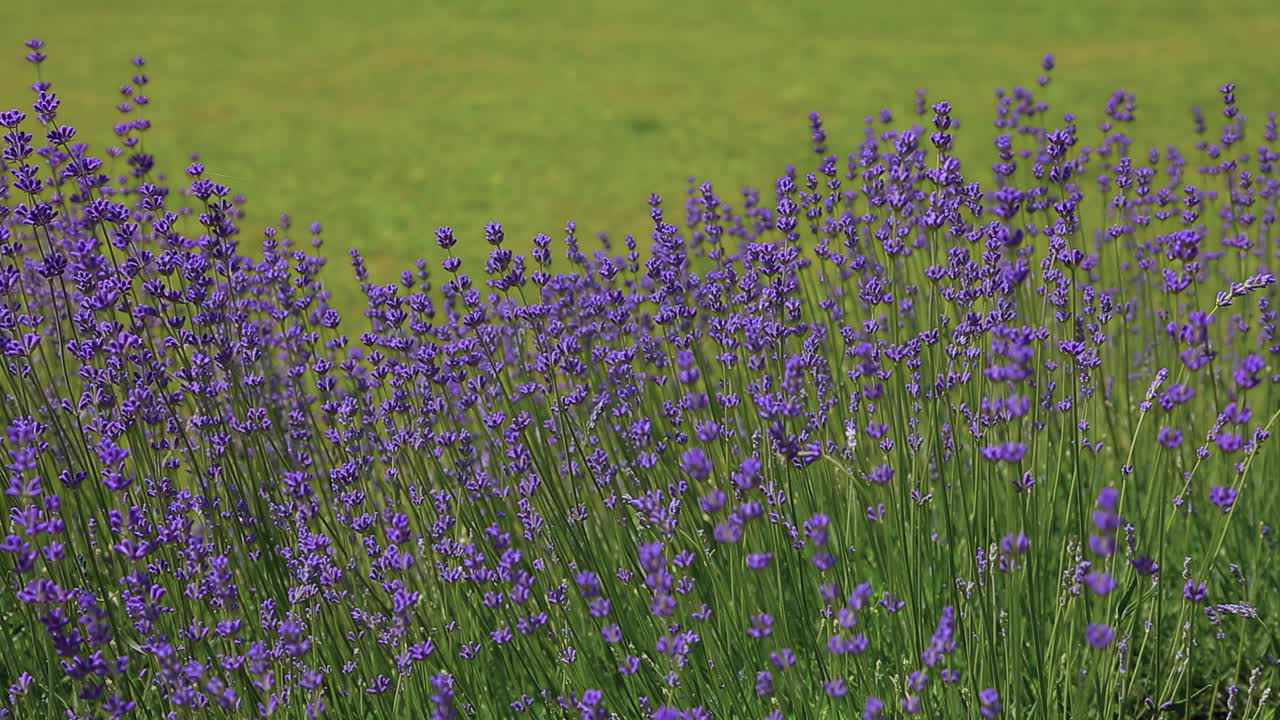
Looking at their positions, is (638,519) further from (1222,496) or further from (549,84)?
(549,84)

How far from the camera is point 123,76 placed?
49.1ft

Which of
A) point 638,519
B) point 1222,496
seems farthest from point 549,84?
point 1222,496

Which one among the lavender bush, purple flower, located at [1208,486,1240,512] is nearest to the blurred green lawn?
the lavender bush

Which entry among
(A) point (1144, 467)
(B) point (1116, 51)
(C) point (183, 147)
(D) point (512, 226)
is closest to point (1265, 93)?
(B) point (1116, 51)

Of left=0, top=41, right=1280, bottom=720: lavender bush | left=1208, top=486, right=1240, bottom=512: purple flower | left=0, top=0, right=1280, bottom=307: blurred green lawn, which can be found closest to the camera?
left=1208, top=486, right=1240, bottom=512: purple flower

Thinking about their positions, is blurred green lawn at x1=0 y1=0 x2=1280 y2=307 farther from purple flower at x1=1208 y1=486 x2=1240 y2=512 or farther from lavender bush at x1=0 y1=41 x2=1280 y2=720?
purple flower at x1=1208 y1=486 x2=1240 y2=512

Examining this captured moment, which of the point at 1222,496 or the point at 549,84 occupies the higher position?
the point at 549,84

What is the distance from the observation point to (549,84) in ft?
50.2

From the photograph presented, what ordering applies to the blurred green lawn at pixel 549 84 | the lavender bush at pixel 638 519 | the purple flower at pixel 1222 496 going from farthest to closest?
the blurred green lawn at pixel 549 84
the lavender bush at pixel 638 519
the purple flower at pixel 1222 496

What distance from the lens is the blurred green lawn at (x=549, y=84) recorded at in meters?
11.4

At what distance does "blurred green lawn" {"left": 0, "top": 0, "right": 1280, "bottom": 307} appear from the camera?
11.4 meters

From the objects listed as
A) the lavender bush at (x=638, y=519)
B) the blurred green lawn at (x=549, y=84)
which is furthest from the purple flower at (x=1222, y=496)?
the blurred green lawn at (x=549, y=84)

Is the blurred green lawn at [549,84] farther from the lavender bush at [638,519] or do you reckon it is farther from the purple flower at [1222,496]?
the purple flower at [1222,496]

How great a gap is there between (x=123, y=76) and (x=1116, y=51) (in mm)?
13129
